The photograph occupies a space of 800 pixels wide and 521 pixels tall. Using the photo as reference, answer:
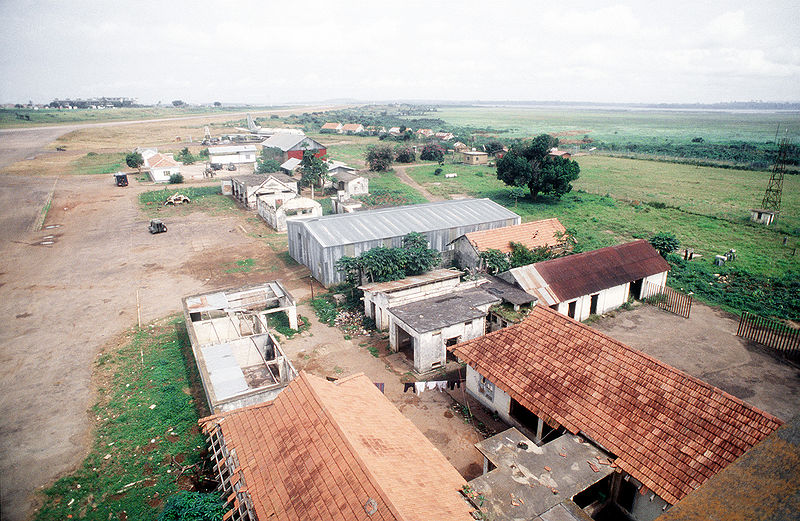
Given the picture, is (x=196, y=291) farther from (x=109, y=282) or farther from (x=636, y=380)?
(x=636, y=380)

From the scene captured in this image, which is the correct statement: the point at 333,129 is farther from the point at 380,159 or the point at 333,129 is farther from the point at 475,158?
Answer: the point at 380,159

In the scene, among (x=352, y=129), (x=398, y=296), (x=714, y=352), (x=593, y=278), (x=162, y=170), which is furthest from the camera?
(x=352, y=129)

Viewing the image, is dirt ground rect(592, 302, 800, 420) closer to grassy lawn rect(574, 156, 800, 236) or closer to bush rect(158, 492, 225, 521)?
bush rect(158, 492, 225, 521)

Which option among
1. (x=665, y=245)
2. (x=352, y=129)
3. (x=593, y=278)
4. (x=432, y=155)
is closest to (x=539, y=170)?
(x=665, y=245)

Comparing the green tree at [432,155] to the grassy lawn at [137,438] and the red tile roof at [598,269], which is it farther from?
the grassy lawn at [137,438]

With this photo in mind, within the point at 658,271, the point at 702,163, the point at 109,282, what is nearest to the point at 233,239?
the point at 109,282
